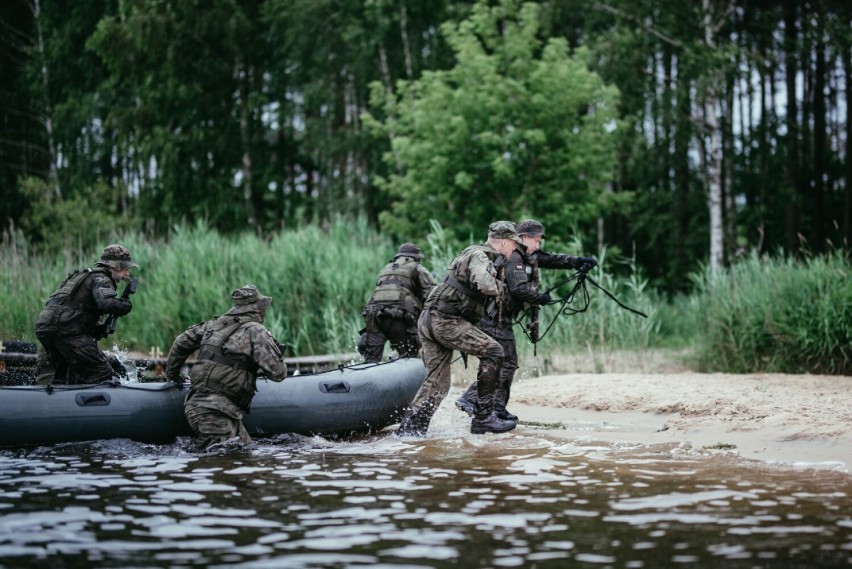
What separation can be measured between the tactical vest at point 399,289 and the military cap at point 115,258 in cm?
298

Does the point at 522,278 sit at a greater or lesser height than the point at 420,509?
greater

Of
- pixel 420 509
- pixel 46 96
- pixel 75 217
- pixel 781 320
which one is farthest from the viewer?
pixel 46 96

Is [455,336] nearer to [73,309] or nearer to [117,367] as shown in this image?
[73,309]

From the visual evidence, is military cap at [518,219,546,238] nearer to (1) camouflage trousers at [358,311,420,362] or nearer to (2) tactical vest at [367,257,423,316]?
(2) tactical vest at [367,257,423,316]

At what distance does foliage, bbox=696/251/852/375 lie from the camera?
42.7 ft

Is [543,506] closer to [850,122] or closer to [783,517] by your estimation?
[783,517]

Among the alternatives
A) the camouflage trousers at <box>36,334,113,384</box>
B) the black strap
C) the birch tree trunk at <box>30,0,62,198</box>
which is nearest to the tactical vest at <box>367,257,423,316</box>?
the camouflage trousers at <box>36,334,113,384</box>

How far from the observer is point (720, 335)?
13938mm

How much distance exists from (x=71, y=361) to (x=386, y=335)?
3.57 m

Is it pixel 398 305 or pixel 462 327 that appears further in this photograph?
pixel 398 305

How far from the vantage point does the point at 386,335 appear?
11.8 metres

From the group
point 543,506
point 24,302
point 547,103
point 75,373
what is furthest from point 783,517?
point 547,103

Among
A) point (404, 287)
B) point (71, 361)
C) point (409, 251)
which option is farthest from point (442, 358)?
point (71, 361)

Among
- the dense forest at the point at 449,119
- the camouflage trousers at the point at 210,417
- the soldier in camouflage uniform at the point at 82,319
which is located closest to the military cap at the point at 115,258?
the soldier in camouflage uniform at the point at 82,319
